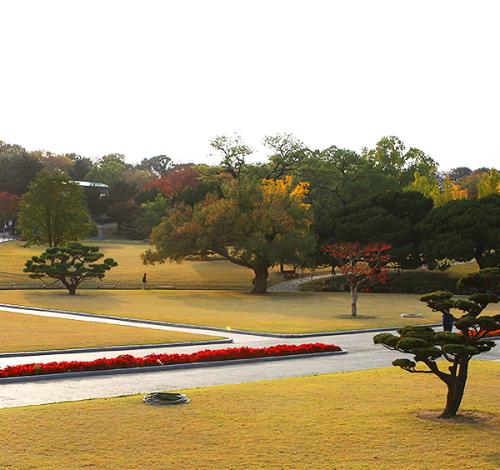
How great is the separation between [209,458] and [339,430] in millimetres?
2516

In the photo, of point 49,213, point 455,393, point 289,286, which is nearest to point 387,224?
point 289,286

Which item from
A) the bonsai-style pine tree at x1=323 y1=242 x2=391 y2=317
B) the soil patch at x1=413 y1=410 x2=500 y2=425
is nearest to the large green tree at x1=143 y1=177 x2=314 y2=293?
the bonsai-style pine tree at x1=323 y1=242 x2=391 y2=317

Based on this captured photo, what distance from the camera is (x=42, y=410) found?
10203mm

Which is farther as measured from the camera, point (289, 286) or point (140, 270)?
point (140, 270)

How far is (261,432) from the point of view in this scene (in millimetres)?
8969

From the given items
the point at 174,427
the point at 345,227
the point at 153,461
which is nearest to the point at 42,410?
the point at 174,427

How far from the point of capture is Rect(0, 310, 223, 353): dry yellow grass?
19094 mm

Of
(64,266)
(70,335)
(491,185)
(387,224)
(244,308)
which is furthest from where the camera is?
(491,185)

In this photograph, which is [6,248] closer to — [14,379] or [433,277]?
[433,277]

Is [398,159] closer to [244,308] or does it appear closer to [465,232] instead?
[465,232]

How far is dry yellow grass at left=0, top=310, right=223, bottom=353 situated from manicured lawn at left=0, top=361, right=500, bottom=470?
8509mm

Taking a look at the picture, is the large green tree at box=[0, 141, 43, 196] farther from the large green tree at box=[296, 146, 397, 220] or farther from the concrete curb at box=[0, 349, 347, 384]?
the concrete curb at box=[0, 349, 347, 384]

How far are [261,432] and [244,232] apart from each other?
39.1 m

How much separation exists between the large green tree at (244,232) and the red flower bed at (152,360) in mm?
27430
